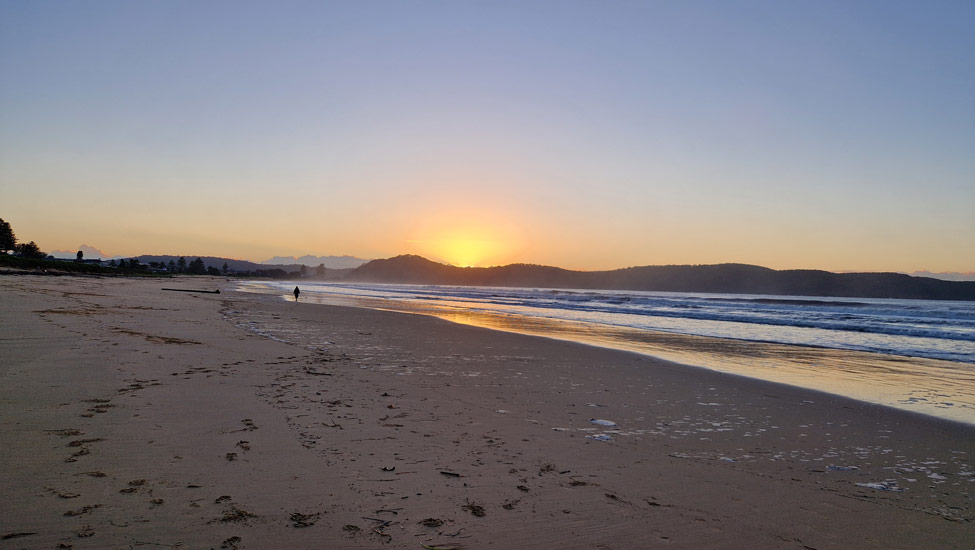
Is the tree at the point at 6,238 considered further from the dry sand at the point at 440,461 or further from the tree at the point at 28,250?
the dry sand at the point at 440,461

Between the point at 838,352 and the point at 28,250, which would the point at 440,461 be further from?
the point at 28,250

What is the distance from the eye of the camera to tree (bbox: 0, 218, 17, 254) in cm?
8444

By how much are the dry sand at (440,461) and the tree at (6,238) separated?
104322mm

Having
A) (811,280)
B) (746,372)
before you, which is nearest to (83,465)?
(746,372)

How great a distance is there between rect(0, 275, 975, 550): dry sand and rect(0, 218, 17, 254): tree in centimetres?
10432

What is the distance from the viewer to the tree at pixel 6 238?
3324 inches

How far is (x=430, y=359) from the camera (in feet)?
38.1

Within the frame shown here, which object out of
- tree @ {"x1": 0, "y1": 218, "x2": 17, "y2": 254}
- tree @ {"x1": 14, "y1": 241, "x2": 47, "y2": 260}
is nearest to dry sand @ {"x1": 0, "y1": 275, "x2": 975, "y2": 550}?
tree @ {"x1": 0, "y1": 218, "x2": 17, "y2": 254}

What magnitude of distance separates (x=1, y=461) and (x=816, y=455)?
25.4 feet

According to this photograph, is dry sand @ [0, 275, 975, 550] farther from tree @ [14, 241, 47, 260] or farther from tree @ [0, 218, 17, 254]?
tree @ [14, 241, 47, 260]

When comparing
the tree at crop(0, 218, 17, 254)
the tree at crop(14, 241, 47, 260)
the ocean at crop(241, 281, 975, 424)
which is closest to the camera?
the ocean at crop(241, 281, 975, 424)

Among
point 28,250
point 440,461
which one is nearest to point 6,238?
point 28,250

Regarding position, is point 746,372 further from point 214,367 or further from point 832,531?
point 214,367

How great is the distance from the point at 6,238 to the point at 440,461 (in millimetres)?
114975
